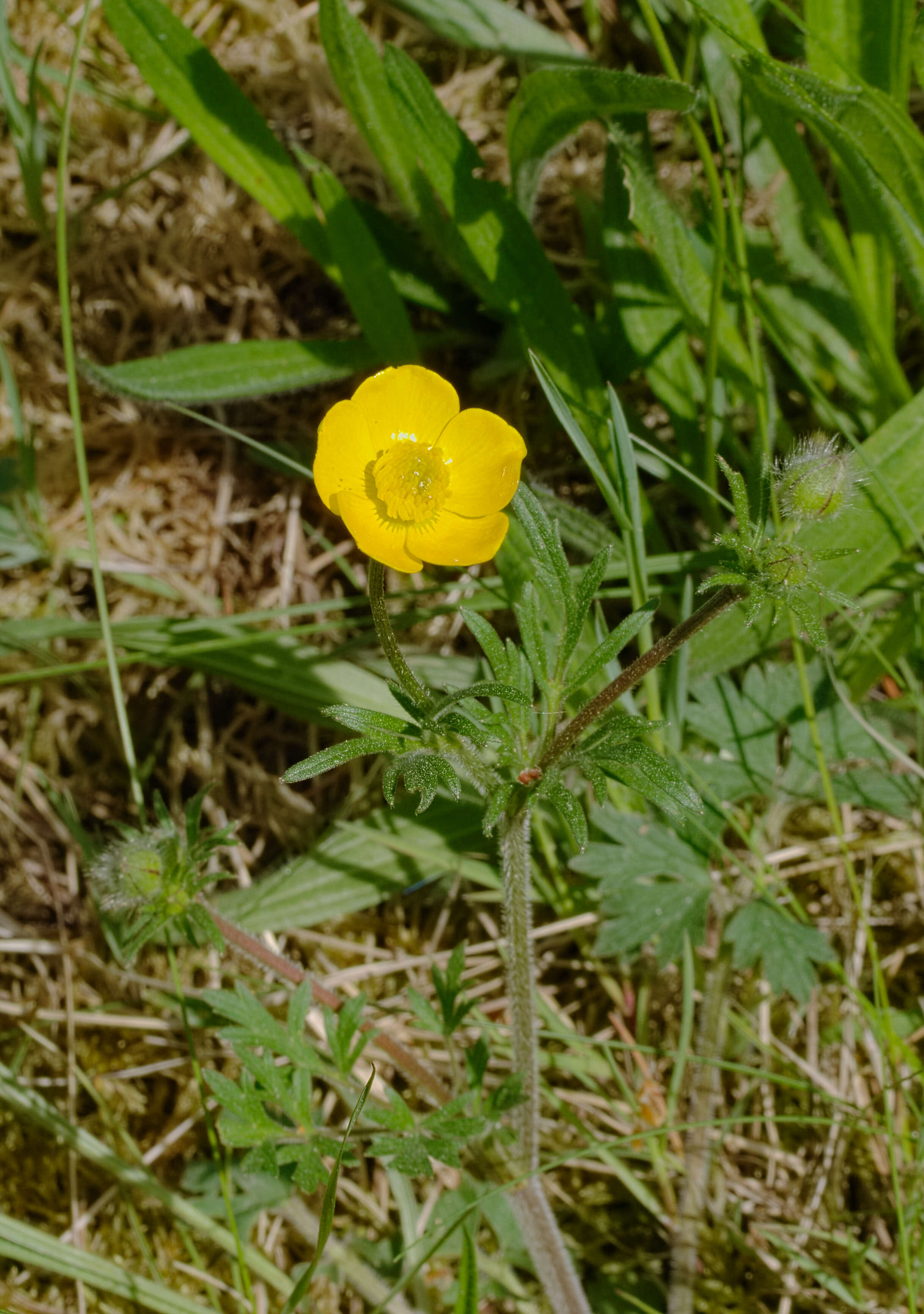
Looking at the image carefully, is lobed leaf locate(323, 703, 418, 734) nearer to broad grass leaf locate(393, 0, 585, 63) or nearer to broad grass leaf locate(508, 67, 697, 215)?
broad grass leaf locate(508, 67, 697, 215)

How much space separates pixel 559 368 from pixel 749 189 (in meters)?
0.94

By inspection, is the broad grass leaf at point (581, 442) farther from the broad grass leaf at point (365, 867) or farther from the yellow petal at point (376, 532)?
Result: the broad grass leaf at point (365, 867)

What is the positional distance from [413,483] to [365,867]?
4.56 feet

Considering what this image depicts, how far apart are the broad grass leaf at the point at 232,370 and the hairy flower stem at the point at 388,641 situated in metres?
1.44

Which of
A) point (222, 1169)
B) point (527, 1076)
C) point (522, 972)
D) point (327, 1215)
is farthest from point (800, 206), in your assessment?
point (222, 1169)

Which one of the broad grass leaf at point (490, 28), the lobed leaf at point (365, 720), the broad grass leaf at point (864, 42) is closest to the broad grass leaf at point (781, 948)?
the lobed leaf at point (365, 720)

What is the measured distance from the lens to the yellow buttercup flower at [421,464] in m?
1.85

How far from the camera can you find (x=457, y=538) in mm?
1913

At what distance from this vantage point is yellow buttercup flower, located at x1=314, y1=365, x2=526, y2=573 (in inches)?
73.0

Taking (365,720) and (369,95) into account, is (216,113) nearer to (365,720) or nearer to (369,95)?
(369,95)

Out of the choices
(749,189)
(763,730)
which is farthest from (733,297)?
(763,730)

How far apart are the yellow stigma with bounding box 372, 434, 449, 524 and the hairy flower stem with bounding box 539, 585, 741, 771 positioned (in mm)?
490

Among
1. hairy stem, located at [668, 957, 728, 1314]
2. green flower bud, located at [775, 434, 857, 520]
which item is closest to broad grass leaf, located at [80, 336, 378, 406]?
green flower bud, located at [775, 434, 857, 520]

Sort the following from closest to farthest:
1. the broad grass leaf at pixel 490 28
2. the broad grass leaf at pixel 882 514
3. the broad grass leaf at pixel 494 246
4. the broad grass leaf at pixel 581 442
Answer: the broad grass leaf at pixel 581 442, the broad grass leaf at pixel 882 514, the broad grass leaf at pixel 494 246, the broad grass leaf at pixel 490 28
